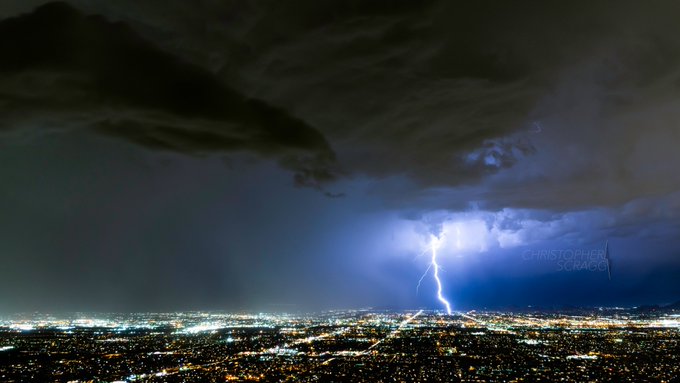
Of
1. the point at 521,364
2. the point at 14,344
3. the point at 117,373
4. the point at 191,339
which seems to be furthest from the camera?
the point at 191,339

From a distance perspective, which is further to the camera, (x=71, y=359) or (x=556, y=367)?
(x=71, y=359)

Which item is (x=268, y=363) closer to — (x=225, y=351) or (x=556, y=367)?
(x=225, y=351)

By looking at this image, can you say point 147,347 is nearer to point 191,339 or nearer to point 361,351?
point 191,339

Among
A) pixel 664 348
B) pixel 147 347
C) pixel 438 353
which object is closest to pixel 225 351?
pixel 147 347

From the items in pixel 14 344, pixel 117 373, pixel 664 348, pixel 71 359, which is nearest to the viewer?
pixel 117 373

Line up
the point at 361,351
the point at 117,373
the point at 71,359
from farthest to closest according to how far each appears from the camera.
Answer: the point at 361,351, the point at 71,359, the point at 117,373

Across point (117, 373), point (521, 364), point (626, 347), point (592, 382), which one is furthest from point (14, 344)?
point (626, 347)

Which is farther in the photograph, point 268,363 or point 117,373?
point 268,363

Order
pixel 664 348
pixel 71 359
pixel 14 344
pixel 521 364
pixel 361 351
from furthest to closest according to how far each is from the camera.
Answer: pixel 14 344, pixel 664 348, pixel 361 351, pixel 71 359, pixel 521 364
